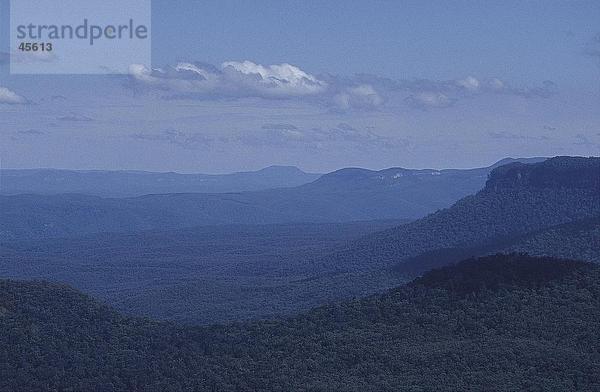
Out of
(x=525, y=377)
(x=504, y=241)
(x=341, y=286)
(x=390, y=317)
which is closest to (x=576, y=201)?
(x=504, y=241)

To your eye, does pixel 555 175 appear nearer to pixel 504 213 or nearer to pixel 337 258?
pixel 504 213

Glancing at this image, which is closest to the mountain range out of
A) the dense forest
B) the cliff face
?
the cliff face

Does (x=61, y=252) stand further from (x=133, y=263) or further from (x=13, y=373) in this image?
(x=13, y=373)

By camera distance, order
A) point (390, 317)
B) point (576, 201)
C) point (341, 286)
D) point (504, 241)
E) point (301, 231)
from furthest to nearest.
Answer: point (301, 231), point (576, 201), point (504, 241), point (341, 286), point (390, 317)

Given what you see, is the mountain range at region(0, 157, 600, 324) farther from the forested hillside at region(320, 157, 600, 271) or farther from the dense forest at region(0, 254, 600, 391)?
the dense forest at region(0, 254, 600, 391)

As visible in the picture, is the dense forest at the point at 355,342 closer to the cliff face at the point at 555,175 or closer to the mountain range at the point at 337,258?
the mountain range at the point at 337,258

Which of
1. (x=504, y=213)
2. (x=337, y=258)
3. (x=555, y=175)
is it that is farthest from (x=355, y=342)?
(x=337, y=258)

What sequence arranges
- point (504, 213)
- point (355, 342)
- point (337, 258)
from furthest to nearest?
point (337, 258), point (504, 213), point (355, 342)

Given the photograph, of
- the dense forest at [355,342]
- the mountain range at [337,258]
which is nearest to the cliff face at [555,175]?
the mountain range at [337,258]
